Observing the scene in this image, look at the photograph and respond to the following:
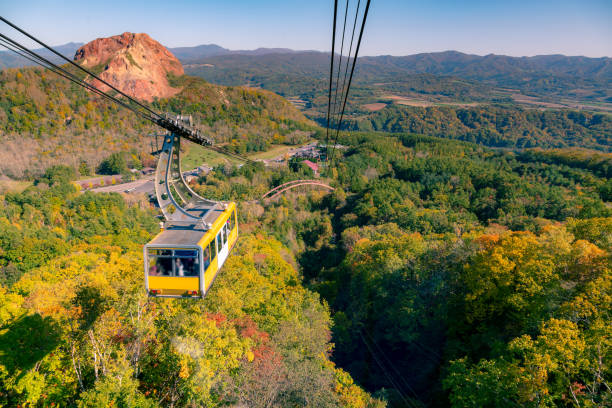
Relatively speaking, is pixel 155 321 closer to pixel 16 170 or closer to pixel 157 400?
pixel 157 400

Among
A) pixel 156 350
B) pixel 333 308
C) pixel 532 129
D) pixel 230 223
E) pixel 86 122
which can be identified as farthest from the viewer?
pixel 532 129

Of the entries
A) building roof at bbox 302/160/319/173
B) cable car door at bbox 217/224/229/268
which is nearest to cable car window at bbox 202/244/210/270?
cable car door at bbox 217/224/229/268

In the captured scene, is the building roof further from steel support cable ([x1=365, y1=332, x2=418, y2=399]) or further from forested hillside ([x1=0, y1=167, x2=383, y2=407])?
forested hillside ([x1=0, y1=167, x2=383, y2=407])

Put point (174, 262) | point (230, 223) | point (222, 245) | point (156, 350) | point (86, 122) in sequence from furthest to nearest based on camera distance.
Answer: point (86, 122) → point (230, 223) → point (156, 350) → point (222, 245) → point (174, 262)

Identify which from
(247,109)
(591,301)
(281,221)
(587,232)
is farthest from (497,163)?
(247,109)

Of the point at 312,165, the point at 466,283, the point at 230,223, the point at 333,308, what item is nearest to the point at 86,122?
the point at 312,165

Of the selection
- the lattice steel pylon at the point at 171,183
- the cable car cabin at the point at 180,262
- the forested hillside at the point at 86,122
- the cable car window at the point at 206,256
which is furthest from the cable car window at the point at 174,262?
the forested hillside at the point at 86,122

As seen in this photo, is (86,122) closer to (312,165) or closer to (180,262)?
(312,165)
